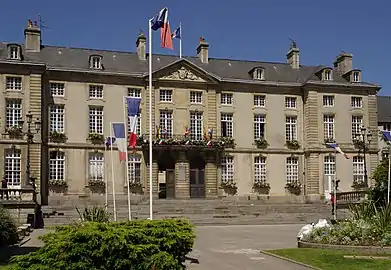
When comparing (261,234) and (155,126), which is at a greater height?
(155,126)

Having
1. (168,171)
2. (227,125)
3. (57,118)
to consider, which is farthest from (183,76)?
(57,118)

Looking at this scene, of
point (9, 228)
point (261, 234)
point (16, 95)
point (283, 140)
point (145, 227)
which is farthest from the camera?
point (283, 140)

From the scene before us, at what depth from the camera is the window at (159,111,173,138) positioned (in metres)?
42.0

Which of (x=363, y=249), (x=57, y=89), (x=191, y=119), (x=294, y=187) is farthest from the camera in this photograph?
(x=294, y=187)

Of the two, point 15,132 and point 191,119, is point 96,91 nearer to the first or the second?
point 15,132

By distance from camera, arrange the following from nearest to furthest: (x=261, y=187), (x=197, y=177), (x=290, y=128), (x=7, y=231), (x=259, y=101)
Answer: (x=7, y=231) → (x=197, y=177) → (x=261, y=187) → (x=259, y=101) → (x=290, y=128)

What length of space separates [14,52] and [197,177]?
1571cm

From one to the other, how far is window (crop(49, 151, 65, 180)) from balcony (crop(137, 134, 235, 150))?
5.50 meters

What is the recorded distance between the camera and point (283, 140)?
4506 cm

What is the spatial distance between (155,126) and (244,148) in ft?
23.7

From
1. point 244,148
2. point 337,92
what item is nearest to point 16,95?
point 244,148

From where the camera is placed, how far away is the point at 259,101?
1770 inches

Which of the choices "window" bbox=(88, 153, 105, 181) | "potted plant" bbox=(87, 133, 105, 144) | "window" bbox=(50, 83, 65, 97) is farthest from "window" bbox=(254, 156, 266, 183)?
"window" bbox=(50, 83, 65, 97)

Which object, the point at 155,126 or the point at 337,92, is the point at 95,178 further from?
the point at 337,92
